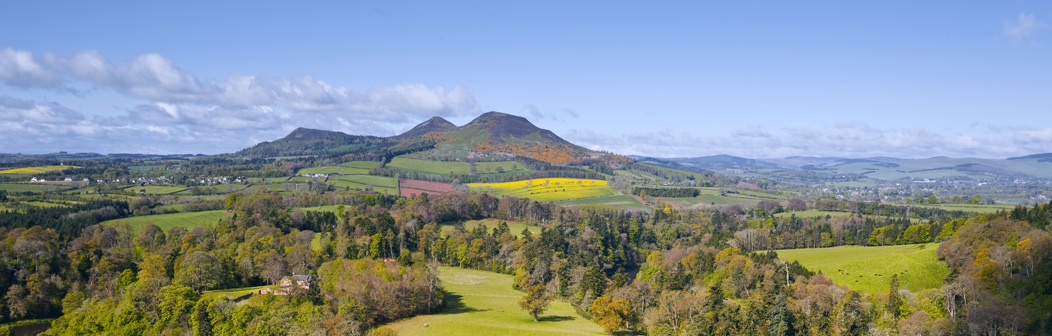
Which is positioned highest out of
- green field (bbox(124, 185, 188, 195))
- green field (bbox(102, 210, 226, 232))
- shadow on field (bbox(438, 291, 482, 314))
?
green field (bbox(124, 185, 188, 195))

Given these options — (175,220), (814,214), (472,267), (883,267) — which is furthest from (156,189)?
(814,214)

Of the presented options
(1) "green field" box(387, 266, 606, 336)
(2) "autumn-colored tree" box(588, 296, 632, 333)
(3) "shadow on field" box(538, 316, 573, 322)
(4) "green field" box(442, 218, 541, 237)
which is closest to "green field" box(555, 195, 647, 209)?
(4) "green field" box(442, 218, 541, 237)

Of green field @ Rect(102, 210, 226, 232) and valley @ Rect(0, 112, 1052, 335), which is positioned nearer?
A: valley @ Rect(0, 112, 1052, 335)

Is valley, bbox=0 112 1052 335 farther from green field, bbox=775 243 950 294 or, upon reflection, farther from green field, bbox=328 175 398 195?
green field, bbox=328 175 398 195

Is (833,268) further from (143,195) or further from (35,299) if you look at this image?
(143,195)

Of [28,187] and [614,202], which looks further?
[614,202]

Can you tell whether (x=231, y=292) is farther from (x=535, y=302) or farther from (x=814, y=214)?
(x=814, y=214)

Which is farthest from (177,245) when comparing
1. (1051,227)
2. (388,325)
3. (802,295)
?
(1051,227)

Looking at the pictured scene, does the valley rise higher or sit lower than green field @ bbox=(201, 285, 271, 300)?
higher
